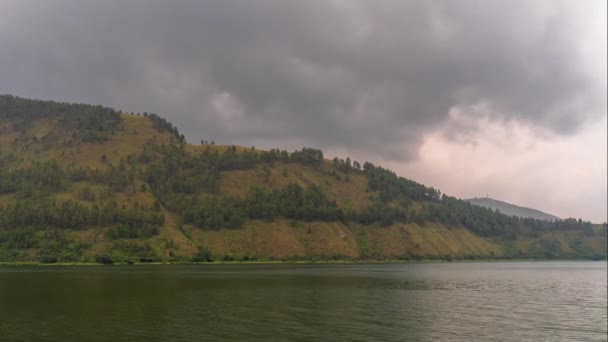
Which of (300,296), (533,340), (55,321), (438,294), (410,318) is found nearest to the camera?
(533,340)

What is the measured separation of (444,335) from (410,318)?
13.7 m

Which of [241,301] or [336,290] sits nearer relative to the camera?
[241,301]

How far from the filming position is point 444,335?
199ft

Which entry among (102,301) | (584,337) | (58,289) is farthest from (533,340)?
(58,289)

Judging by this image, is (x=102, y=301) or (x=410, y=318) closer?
(x=410, y=318)

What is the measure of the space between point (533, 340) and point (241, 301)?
53.6 m

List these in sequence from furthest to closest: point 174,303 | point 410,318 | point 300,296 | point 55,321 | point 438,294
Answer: point 438,294 → point 300,296 → point 174,303 → point 410,318 → point 55,321

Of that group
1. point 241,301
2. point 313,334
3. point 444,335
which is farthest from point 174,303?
point 444,335

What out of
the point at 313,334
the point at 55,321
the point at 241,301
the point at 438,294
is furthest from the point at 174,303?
the point at 438,294

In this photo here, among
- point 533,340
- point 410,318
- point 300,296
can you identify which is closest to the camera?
point 533,340

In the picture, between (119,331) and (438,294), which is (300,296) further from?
(119,331)

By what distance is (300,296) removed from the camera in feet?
339

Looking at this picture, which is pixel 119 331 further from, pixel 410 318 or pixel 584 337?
pixel 584 337

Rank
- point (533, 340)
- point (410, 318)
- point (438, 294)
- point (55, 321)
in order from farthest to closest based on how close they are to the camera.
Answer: point (438, 294)
point (410, 318)
point (55, 321)
point (533, 340)
